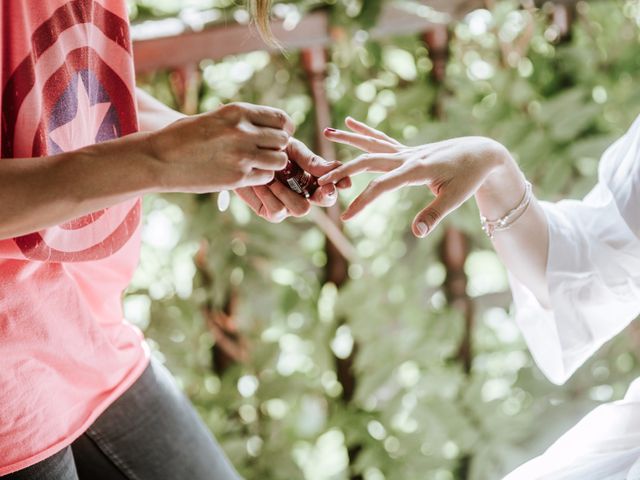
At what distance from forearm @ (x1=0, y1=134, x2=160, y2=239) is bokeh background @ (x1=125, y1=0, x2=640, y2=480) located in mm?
894

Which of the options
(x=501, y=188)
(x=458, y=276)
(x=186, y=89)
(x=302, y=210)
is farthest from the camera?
(x=458, y=276)

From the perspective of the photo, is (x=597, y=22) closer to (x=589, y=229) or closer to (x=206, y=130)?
(x=589, y=229)

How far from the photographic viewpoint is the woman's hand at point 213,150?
687 mm

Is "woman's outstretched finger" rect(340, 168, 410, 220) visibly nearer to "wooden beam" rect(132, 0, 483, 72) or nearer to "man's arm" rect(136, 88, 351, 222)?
"man's arm" rect(136, 88, 351, 222)

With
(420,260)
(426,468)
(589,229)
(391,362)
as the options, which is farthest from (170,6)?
(426,468)

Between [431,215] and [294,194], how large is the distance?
156 mm

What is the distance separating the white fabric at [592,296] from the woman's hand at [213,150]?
51 cm

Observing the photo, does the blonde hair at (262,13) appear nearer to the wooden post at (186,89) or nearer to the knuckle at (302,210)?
the knuckle at (302,210)

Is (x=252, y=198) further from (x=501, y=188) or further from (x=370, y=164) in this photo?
(x=501, y=188)

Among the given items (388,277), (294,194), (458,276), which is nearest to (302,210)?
(294,194)

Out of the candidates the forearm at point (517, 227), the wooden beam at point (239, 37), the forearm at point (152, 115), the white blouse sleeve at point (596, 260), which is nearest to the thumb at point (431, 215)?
the forearm at point (517, 227)

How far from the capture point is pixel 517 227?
3.47 feet

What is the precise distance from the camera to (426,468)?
1.73 metres

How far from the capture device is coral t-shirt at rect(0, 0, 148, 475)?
76 centimetres
